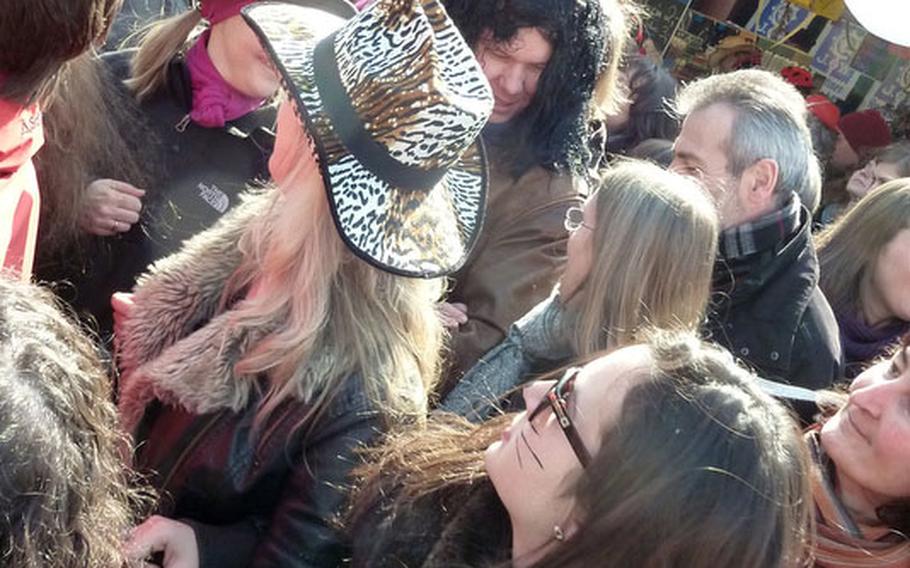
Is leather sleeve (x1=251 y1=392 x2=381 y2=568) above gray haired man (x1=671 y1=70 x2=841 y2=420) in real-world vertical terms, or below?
below

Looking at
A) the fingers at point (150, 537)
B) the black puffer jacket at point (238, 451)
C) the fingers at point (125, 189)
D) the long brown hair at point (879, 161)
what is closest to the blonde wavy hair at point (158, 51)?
the fingers at point (125, 189)

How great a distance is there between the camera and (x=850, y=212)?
10.0 feet

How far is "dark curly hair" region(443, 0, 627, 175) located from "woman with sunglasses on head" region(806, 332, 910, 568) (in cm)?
99

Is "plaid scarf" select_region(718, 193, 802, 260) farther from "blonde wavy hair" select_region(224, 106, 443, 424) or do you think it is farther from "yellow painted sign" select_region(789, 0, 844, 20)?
"yellow painted sign" select_region(789, 0, 844, 20)

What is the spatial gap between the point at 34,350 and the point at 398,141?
70 cm

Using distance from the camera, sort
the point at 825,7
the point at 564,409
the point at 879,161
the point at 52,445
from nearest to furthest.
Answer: the point at 52,445 < the point at 564,409 < the point at 879,161 < the point at 825,7

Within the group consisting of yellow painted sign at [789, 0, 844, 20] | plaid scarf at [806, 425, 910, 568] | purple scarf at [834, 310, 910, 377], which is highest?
yellow painted sign at [789, 0, 844, 20]

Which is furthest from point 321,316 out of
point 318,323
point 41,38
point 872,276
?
point 872,276

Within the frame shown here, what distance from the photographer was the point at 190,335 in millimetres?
1683

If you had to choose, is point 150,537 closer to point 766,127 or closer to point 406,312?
point 406,312

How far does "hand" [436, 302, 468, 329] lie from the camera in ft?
7.16

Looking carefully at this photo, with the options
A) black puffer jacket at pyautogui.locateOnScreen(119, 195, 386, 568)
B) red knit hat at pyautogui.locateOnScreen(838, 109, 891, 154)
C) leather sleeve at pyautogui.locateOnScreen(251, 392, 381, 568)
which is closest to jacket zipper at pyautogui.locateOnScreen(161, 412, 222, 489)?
black puffer jacket at pyautogui.locateOnScreen(119, 195, 386, 568)

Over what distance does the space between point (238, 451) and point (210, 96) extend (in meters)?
1.10

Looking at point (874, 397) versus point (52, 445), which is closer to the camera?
point (52, 445)
